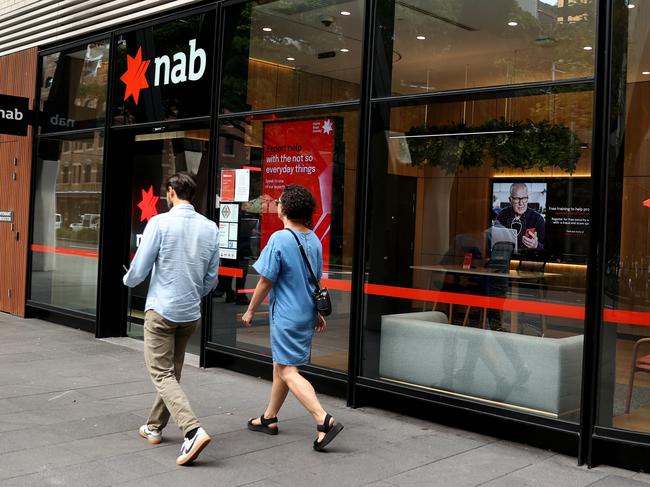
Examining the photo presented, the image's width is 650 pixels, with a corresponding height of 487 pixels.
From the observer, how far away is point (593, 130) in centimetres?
521

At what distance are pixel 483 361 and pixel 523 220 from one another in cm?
160

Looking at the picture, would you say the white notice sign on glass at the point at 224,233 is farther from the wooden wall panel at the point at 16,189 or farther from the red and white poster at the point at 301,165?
the wooden wall panel at the point at 16,189

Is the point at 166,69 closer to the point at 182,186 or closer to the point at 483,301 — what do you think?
the point at 182,186

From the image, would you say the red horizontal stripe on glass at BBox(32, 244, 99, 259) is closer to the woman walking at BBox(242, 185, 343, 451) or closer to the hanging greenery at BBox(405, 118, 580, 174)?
the hanging greenery at BBox(405, 118, 580, 174)

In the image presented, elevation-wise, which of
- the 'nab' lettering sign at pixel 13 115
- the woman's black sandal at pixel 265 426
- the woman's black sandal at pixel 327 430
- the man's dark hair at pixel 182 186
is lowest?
the woman's black sandal at pixel 265 426

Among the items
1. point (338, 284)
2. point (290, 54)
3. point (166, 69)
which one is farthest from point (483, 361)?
point (166, 69)

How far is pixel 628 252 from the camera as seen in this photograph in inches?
203

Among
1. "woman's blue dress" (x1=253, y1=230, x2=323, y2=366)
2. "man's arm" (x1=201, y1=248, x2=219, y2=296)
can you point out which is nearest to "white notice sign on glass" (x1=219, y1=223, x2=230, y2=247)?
"man's arm" (x1=201, y1=248, x2=219, y2=296)

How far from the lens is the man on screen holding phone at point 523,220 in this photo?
6645 mm

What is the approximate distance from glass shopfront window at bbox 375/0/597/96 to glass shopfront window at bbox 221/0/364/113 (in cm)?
36

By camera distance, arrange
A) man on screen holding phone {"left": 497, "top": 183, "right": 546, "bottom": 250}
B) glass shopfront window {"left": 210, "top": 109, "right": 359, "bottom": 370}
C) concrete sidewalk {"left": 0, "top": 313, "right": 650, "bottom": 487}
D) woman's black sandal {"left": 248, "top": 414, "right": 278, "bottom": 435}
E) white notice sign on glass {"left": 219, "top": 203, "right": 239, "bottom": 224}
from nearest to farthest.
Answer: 1. concrete sidewalk {"left": 0, "top": 313, "right": 650, "bottom": 487}
2. woman's black sandal {"left": 248, "top": 414, "right": 278, "bottom": 435}
3. man on screen holding phone {"left": 497, "top": 183, "right": 546, "bottom": 250}
4. glass shopfront window {"left": 210, "top": 109, "right": 359, "bottom": 370}
5. white notice sign on glass {"left": 219, "top": 203, "right": 239, "bottom": 224}

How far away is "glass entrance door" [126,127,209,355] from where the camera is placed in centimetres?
880

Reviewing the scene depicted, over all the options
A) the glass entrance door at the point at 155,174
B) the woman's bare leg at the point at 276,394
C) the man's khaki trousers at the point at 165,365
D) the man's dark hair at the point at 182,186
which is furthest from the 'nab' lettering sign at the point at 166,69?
the woman's bare leg at the point at 276,394

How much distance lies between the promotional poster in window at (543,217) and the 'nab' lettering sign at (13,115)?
7179 mm
